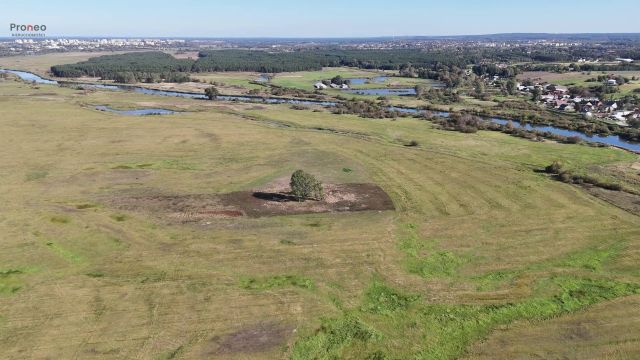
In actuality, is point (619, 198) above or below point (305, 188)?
below

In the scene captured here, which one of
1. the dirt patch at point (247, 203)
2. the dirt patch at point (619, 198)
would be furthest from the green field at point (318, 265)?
the dirt patch at point (619, 198)

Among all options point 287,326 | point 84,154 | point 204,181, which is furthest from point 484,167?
point 84,154

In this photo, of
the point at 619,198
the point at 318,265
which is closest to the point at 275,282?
the point at 318,265

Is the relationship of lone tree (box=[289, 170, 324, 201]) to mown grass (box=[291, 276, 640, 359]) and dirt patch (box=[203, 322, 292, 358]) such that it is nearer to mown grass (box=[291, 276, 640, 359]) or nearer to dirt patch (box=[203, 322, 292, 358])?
mown grass (box=[291, 276, 640, 359])

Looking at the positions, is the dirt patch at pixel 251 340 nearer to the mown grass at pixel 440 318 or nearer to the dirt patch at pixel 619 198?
the mown grass at pixel 440 318

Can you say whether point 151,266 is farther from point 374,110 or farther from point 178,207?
point 374,110

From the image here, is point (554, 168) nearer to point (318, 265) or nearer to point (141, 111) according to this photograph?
point (318, 265)
